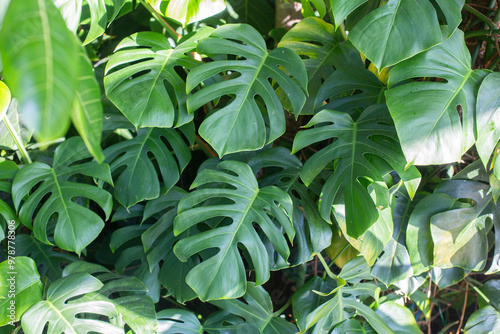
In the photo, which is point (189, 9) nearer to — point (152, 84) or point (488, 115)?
point (152, 84)

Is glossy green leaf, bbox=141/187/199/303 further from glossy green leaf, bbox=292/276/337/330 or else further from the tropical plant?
glossy green leaf, bbox=292/276/337/330

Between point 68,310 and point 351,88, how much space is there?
0.91 meters

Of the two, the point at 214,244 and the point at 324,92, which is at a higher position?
the point at 324,92

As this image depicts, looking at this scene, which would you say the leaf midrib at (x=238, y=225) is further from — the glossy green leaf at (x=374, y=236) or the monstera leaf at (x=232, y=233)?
the glossy green leaf at (x=374, y=236)

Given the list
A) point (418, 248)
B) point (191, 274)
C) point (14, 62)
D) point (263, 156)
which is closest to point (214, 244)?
point (191, 274)

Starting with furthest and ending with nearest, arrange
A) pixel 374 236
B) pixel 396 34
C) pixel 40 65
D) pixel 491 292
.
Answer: pixel 491 292, pixel 374 236, pixel 396 34, pixel 40 65

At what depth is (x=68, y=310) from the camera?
0.90m

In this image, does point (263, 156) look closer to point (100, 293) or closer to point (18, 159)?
point (100, 293)

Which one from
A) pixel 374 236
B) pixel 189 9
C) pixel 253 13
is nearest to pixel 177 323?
pixel 374 236

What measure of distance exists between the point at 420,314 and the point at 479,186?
789 mm

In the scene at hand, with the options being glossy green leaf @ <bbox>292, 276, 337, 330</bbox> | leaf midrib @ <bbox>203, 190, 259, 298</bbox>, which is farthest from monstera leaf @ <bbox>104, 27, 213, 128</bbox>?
glossy green leaf @ <bbox>292, 276, 337, 330</bbox>

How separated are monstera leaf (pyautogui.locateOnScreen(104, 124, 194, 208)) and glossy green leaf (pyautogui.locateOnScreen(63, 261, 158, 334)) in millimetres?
205

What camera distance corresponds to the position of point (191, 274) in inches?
34.3

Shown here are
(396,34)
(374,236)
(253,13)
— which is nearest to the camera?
(396,34)
